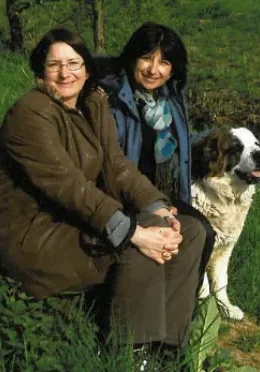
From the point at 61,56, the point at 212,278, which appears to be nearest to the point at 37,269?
the point at 61,56

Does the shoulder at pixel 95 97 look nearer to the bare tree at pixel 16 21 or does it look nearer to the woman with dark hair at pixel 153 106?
the woman with dark hair at pixel 153 106

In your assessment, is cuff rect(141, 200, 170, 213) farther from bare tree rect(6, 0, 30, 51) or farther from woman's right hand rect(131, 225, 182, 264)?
bare tree rect(6, 0, 30, 51)

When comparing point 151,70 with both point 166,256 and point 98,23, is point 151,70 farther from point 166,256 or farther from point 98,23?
point 98,23

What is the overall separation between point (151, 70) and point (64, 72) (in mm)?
904

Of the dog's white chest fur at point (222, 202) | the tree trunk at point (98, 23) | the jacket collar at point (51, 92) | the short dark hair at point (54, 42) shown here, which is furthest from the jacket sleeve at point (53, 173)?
the tree trunk at point (98, 23)

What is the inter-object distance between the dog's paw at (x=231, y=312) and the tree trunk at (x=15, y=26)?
9.36 meters

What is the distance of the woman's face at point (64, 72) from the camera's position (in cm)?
381

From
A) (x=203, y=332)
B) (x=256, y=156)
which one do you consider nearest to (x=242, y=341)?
(x=203, y=332)

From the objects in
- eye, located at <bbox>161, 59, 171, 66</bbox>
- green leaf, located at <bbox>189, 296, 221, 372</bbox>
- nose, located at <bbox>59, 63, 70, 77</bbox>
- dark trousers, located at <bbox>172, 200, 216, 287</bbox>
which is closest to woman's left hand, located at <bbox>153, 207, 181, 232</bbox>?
dark trousers, located at <bbox>172, 200, 216, 287</bbox>

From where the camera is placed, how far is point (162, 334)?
3.57 metres

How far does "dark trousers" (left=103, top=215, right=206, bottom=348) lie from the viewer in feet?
11.5

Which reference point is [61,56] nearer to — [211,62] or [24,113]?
[24,113]

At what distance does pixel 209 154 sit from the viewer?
5.27 m

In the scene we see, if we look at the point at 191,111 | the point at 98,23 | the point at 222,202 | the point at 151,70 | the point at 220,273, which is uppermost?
the point at 151,70
